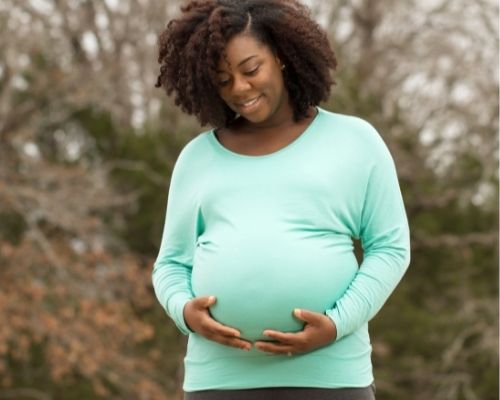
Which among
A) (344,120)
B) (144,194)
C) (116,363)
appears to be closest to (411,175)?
(144,194)

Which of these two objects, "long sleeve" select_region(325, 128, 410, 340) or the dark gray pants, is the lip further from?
the dark gray pants

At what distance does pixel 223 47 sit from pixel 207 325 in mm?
546

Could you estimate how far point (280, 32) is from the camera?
257 centimetres

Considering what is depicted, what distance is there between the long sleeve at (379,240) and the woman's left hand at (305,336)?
2.4 inches

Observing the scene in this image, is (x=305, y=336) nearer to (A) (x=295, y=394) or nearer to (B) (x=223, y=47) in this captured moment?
(A) (x=295, y=394)

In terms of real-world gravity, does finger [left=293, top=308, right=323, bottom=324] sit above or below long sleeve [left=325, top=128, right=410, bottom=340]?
below

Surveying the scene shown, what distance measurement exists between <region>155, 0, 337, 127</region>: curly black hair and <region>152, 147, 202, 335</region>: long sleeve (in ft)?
0.49

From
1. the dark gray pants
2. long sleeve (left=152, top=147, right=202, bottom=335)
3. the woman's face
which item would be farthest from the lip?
the dark gray pants

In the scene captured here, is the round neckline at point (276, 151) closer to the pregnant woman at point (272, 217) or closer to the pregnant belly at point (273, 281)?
the pregnant woman at point (272, 217)

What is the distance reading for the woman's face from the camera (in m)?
2.53

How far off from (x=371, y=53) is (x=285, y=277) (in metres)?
10.2

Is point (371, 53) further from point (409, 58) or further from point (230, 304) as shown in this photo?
point (230, 304)

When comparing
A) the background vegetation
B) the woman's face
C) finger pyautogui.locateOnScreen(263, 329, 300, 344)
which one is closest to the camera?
finger pyautogui.locateOnScreen(263, 329, 300, 344)

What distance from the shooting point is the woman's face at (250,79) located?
253 centimetres
